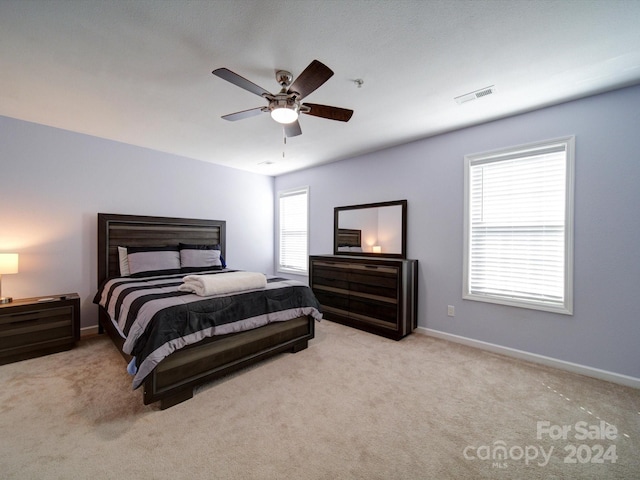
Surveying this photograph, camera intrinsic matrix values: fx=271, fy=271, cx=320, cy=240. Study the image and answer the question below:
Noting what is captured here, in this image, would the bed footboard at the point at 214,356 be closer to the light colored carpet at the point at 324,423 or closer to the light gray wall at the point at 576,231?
the light colored carpet at the point at 324,423

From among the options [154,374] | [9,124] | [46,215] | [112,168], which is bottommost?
[154,374]

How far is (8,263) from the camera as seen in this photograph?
280 centimetres

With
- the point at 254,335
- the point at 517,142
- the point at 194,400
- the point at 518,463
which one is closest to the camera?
the point at 518,463

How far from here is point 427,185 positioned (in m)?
3.57

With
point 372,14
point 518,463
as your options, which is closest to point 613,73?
point 372,14

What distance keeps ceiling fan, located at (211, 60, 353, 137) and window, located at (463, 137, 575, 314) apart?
1.94 meters

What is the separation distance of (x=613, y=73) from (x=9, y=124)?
592 centimetres

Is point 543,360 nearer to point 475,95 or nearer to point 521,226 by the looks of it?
point 521,226

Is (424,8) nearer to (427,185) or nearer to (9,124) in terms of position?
(427,185)

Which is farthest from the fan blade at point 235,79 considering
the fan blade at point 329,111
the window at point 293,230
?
the window at point 293,230

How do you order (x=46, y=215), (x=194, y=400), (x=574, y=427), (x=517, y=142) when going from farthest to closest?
(x=46, y=215)
(x=517, y=142)
(x=194, y=400)
(x=574, y=427)

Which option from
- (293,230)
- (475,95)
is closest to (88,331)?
(293,230)

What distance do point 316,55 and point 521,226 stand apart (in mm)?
2635

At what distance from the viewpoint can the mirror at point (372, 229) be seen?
3.83 m
